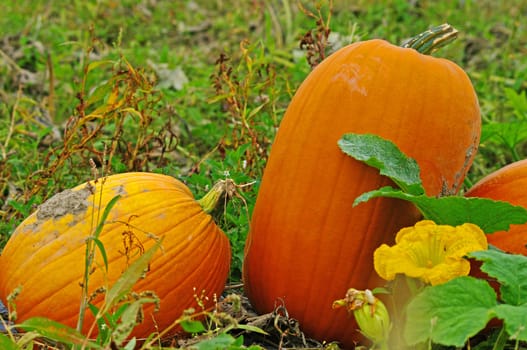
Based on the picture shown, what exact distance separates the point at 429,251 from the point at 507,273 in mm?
167

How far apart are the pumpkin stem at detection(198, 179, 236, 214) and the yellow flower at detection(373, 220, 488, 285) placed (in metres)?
0.45

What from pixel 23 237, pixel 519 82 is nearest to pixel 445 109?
pixel 23 237

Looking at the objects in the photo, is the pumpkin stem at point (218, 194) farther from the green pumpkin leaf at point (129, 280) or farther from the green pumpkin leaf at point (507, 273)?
the green pumpkin leaf at point (507, 273)

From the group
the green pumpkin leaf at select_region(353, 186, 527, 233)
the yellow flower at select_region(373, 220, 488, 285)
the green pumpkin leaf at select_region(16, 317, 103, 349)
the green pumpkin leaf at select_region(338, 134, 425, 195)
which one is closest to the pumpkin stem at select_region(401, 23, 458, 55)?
the green pumpkin leaf at select_region(338, 134, 425, 195)

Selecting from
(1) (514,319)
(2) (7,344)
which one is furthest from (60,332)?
(1) (514,319)

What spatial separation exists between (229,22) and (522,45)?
6.38 ft

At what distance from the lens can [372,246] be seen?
2027 mm

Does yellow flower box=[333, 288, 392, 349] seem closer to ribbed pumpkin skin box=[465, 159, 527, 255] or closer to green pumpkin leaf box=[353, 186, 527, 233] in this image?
green pumpkin leaf box=[353, 186, 527, 233]

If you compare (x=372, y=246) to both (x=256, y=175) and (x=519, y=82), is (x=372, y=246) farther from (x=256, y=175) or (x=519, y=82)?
(x=519, y=82)

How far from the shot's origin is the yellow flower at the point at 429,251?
69.0 inches

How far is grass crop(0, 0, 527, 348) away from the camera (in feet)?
9.16

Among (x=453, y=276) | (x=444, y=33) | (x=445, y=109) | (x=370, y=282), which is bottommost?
(x=370, y=282)

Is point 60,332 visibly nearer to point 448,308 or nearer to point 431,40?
point 448,308

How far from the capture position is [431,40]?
7.15 ft
